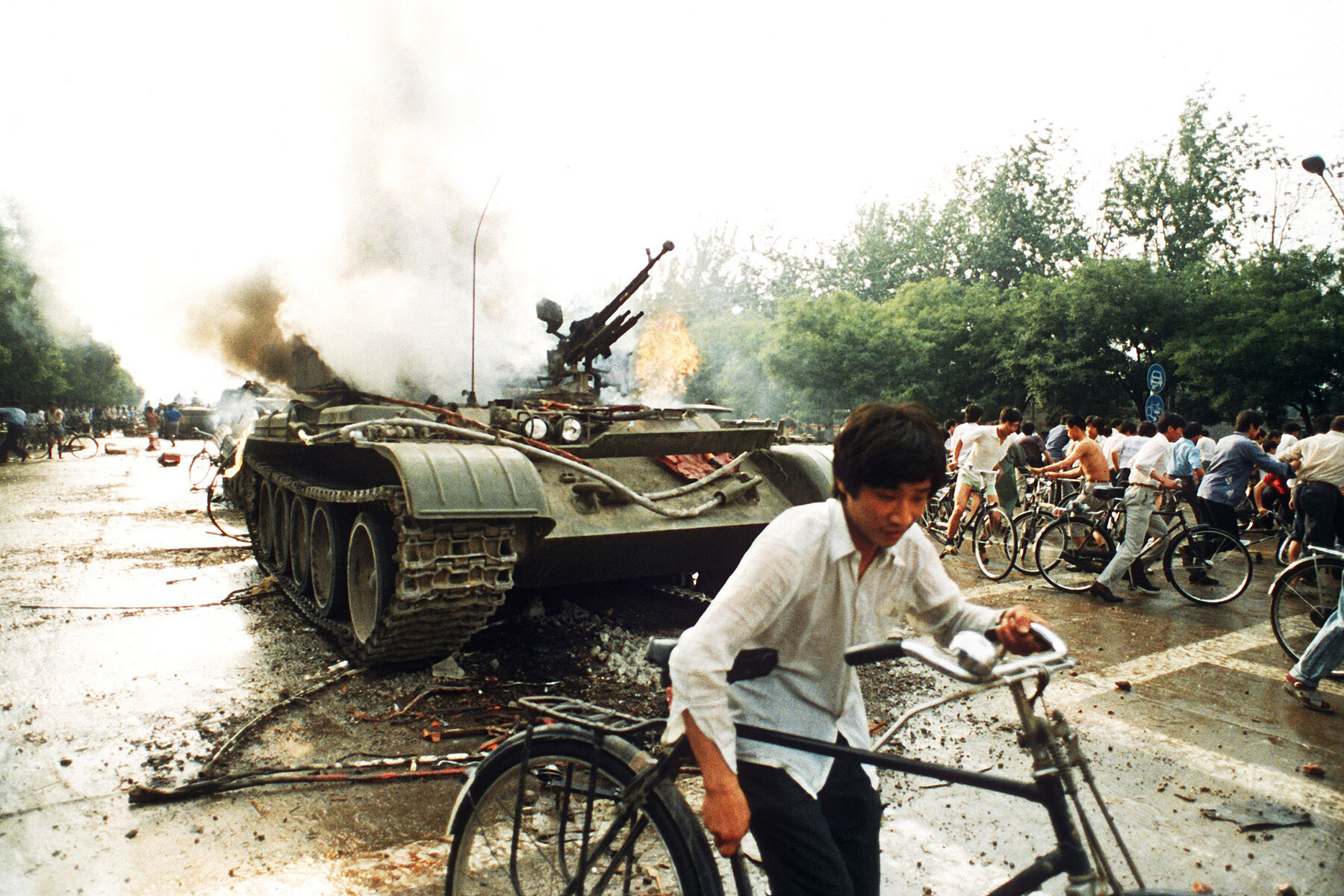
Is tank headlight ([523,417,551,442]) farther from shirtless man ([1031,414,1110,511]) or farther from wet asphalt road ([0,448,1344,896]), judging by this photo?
shirtless man ([1031,414,1110,511])

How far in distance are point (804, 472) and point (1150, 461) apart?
3.84 meters

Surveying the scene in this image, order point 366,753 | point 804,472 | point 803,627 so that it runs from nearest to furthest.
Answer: point 803,627 < point 366,753 < point 804,472

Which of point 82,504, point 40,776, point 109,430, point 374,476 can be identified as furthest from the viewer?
point 109,430

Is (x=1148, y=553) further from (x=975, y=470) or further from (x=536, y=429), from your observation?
(x=536, y=429)

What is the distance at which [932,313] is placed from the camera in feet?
83.3

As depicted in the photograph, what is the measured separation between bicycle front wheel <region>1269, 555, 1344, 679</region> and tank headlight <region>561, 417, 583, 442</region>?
438 cm

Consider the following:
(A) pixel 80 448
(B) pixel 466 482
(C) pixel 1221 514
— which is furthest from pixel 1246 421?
(A) pixel 80 448

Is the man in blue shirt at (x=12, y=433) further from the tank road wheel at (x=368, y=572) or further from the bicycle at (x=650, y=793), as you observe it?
the bicycle at (x=650, y=793)

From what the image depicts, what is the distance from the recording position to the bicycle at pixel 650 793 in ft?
5.51

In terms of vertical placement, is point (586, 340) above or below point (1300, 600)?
above

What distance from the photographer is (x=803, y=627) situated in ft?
6.46

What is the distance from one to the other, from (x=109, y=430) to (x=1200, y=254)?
47.1 m

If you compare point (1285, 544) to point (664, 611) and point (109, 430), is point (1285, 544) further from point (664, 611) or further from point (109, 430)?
point (109, 430)

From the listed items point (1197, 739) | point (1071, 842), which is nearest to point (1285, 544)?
point (1197, 739)
